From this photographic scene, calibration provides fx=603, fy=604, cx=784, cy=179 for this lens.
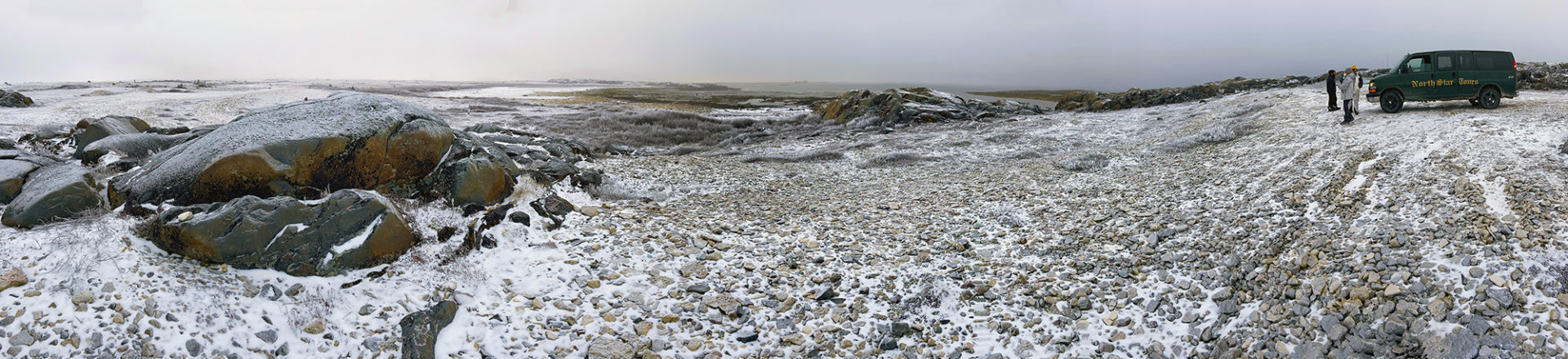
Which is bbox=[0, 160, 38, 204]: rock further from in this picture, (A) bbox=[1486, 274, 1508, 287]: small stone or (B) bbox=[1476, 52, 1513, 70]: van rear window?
(B) bbox=[1476, 52, 1513, 70]: van rear window

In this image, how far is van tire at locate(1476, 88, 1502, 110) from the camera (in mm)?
19547

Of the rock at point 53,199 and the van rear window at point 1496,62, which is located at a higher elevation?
the van rear window at point 1496,62

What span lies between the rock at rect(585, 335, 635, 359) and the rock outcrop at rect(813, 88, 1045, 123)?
3507 centimetres

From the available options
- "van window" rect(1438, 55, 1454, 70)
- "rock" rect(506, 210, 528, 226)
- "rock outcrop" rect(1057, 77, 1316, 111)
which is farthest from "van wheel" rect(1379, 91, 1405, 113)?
"rock" rect(506, 210, 528, 226)

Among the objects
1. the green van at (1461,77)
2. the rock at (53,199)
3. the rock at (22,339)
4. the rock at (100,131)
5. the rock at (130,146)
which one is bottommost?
the rock at (22,339)

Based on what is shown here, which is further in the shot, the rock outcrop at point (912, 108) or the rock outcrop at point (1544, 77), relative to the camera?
the rock outcrop at point (912, 108)

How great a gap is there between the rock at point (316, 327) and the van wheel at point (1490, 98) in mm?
31268

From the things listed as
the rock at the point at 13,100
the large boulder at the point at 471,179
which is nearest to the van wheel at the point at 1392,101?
the large boulder at the point at 471,179

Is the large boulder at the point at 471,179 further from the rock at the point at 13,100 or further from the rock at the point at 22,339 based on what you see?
the rock at the point at 13,100

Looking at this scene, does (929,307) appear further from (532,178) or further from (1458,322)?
(532,178)

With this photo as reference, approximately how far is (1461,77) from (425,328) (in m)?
29.9

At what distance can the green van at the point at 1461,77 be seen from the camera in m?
19.6

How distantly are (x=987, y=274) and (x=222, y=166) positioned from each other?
12884 mm

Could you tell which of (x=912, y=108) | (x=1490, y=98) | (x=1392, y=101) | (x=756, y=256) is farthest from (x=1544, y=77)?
(x=756, y=256)
